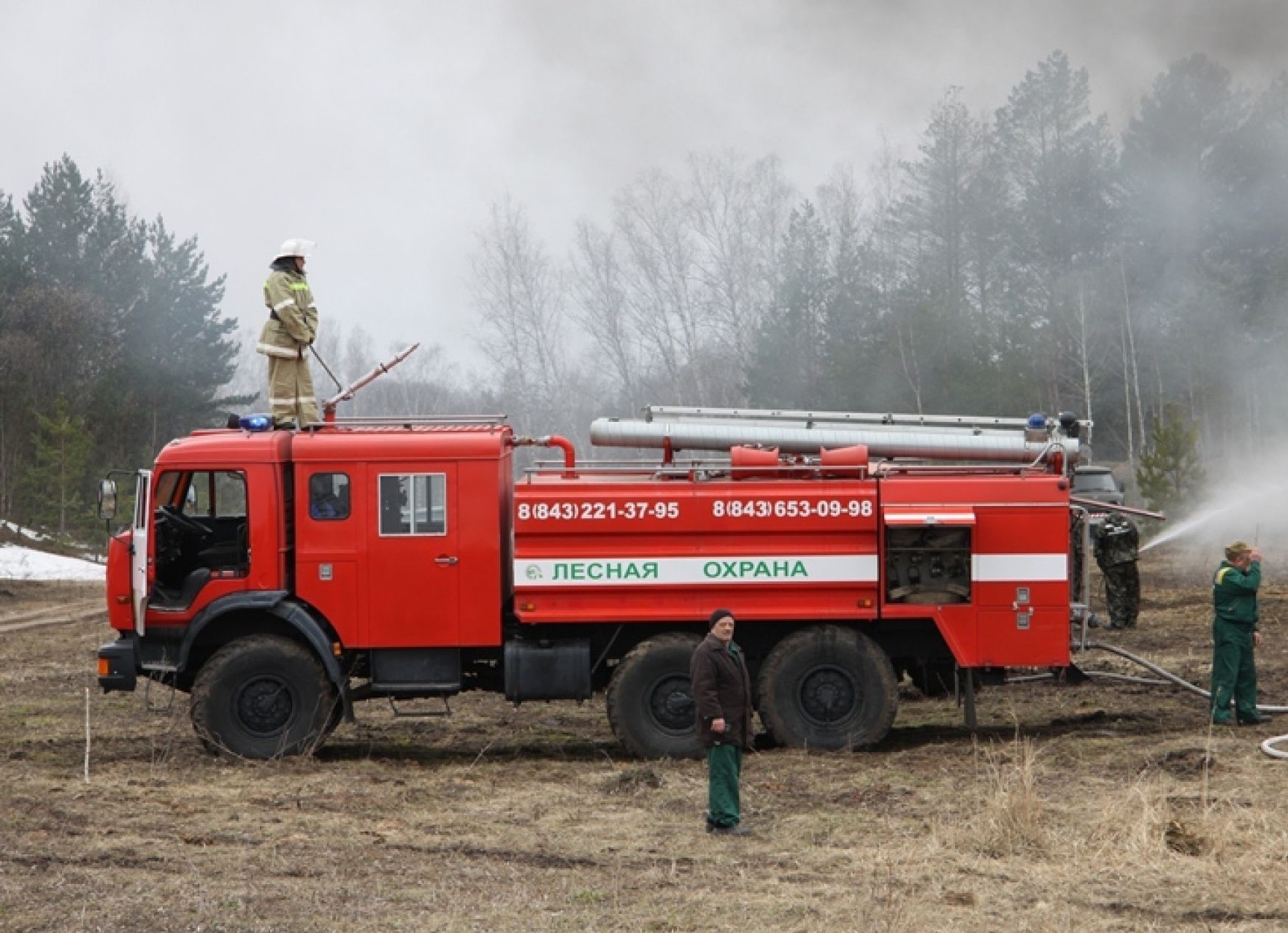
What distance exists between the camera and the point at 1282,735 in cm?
1255

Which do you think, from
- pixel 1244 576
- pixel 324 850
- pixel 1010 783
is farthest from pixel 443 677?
pixel 1244 576

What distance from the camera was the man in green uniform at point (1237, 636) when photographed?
42.6ft

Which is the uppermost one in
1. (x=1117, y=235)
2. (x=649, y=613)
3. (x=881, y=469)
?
(x=1117, y=235)

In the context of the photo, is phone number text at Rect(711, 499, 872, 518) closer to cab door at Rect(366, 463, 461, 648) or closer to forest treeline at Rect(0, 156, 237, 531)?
cab door at Rect(366, 463, 461, 648)

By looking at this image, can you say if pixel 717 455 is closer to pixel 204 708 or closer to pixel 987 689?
pixel 987 689

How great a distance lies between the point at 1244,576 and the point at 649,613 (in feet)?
16.4

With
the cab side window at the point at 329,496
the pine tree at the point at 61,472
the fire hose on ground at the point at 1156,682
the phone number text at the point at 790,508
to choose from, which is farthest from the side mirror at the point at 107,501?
the pine tree at the point at 61,472

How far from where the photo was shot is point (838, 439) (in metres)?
13.0

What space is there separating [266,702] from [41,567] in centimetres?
2871

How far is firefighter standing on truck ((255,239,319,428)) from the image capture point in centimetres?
1294

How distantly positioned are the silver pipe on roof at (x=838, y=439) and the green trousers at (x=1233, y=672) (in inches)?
77.9

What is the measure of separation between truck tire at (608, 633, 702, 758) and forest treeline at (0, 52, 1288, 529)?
29.1 metres

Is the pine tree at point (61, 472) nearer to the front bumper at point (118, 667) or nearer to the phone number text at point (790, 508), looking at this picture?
the front bumper at point (118, 667)

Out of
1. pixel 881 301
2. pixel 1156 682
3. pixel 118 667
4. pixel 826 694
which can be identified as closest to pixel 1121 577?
pixel 1156 682
